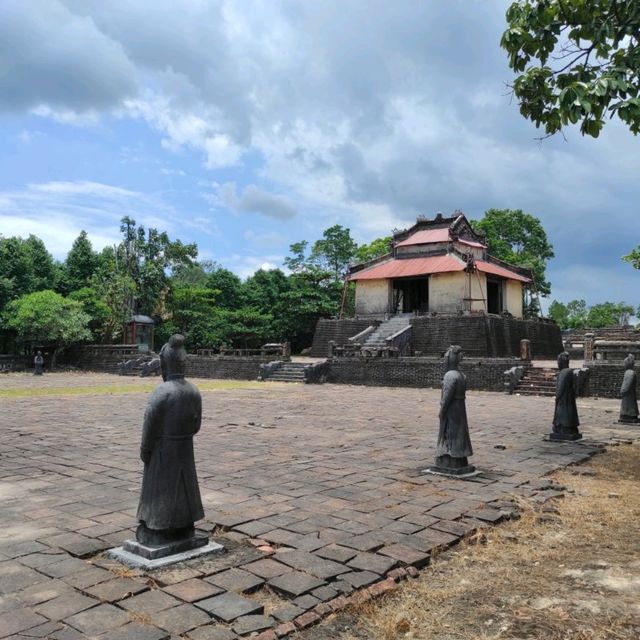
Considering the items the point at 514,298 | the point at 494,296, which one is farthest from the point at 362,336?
the point at 514,298

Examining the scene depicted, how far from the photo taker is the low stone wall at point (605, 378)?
57.8 ft

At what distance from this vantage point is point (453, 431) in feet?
22.0

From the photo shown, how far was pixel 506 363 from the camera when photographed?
66.8ft

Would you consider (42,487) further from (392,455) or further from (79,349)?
(79,349)

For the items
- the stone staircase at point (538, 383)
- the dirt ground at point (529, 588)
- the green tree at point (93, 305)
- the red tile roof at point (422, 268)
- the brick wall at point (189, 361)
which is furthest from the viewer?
the green tree at point (93, 305)

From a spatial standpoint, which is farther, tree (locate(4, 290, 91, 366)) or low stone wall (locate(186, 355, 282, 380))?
tree (locate(4, 290, 91, 366))

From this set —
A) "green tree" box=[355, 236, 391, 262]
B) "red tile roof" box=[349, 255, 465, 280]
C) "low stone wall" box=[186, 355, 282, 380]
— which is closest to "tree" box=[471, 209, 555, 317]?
"green tree" box=[355, 236, 391, 262]

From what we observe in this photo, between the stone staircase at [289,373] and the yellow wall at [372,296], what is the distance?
8.70 metres

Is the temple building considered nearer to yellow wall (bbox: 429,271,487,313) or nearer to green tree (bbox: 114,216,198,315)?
yellow wall (bbox: 429,271,487,313)

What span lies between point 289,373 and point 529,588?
73.7 feet

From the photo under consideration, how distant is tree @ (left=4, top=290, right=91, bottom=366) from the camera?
1236 inches

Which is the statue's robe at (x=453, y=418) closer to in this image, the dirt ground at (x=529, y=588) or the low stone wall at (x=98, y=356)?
the dirt ground at (x=529, y=588)

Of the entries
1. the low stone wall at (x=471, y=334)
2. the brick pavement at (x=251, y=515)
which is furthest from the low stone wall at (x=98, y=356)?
the brick pavement at (x=251, y=515)

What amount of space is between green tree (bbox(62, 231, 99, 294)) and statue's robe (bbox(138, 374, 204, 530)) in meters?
39.9
